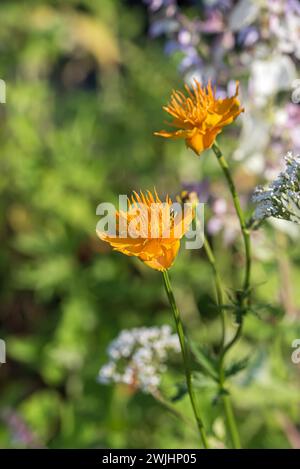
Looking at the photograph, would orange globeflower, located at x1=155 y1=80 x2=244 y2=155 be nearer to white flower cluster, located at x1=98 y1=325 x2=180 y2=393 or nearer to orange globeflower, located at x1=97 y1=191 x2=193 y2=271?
orange globeflower, located at x1=97 y1=191 x2=193 y2=271

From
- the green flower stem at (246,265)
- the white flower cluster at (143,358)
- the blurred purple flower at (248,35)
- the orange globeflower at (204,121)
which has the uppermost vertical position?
the blurred purple flower at (248,35)

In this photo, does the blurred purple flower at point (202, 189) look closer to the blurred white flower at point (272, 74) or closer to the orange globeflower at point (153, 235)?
the blurred white flower at point (272, 74)

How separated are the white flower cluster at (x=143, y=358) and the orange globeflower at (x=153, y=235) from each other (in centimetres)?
39

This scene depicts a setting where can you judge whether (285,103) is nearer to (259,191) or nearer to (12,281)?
(259,191)

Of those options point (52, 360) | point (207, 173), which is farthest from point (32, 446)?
point (207, 173)

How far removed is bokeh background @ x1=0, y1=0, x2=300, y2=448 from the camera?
160 cm

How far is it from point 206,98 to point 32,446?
0.97 metres

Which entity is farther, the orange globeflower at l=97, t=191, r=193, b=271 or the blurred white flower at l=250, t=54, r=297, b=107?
the blurred white flower at l=250, t=54, r=297, b=107

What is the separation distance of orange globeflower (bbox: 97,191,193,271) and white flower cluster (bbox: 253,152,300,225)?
0.10 meters

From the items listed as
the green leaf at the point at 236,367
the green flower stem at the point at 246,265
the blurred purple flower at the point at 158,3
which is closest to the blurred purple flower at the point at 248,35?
the blurred purple flower at the point at 158,3

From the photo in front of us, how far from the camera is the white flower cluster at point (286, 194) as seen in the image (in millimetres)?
875

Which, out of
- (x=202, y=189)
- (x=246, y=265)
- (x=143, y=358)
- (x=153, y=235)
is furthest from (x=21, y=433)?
(x=153, y=235)

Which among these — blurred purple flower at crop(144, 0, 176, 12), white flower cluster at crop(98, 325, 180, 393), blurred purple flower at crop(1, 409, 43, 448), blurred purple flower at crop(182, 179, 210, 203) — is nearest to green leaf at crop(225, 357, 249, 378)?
white flower cluster at crop(98, 325, 180, 393)

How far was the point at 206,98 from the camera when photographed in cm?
91
